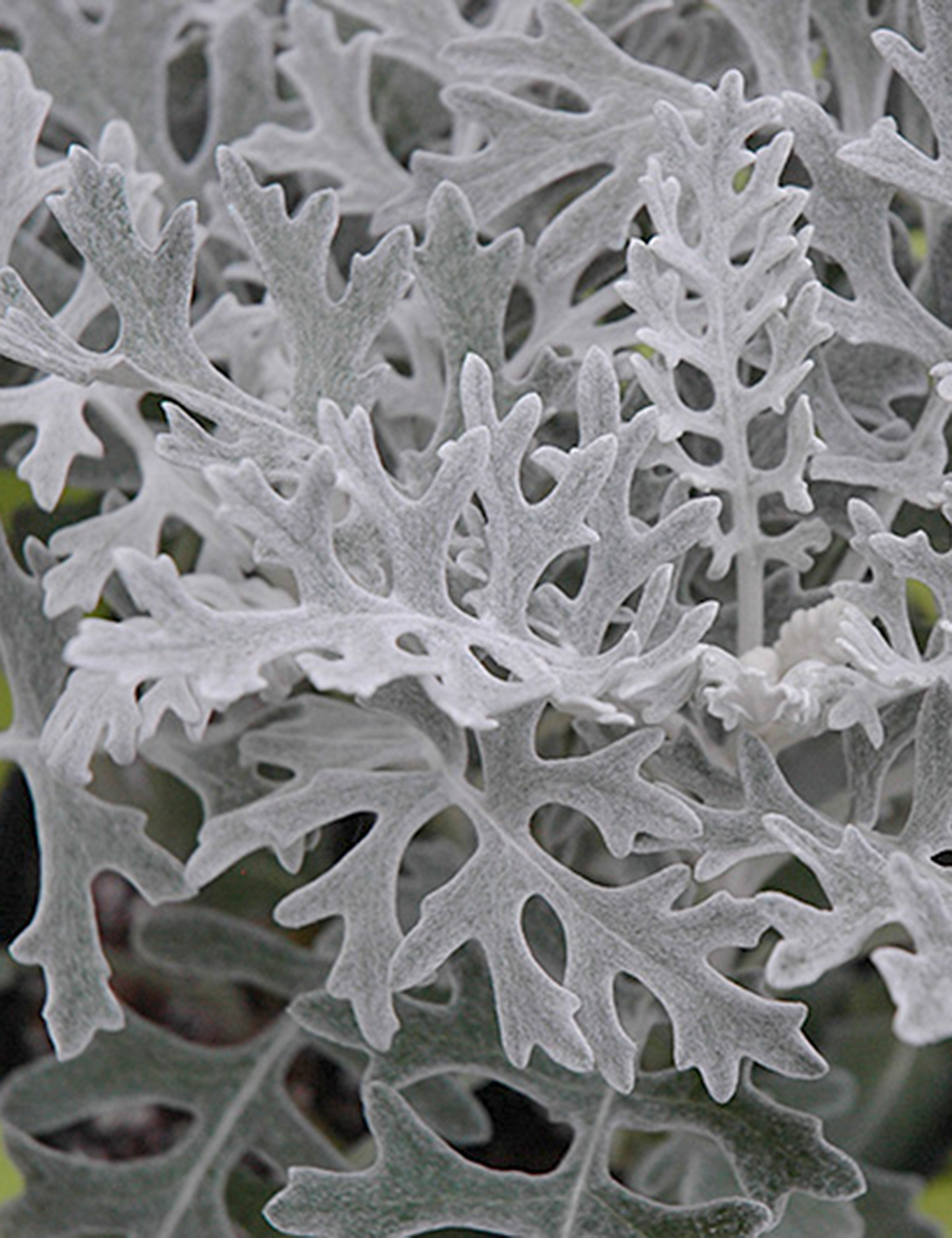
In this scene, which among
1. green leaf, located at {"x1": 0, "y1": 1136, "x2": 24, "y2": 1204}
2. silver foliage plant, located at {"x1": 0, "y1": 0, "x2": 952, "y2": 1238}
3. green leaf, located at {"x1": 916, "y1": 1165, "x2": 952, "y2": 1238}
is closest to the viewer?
silver foliage plant, located at {"x1": 0, "y1": 0, "x2": 952, "y2": 1238}

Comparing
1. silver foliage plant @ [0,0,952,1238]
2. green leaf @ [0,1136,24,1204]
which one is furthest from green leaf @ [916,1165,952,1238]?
green leaf @ [0,1136,24,1204]

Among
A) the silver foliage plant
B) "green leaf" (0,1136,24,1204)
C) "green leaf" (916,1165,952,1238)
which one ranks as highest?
the silver foliage plant

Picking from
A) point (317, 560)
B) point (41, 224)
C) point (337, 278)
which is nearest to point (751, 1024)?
point (317, 560)

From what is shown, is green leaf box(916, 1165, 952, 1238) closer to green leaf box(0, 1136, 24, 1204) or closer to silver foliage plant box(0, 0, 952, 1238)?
silver foliage plant box(0, 0, 952, 1238)

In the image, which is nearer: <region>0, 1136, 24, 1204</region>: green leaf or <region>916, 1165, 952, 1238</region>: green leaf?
<region>0, 1136, 24, 1204</region>: green leaf

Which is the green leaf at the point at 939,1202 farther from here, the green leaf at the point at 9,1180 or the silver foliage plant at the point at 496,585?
the green leaf at the point at 9,1180

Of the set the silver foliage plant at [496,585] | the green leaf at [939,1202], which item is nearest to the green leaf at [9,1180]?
the silver foliage plant at [496,585]

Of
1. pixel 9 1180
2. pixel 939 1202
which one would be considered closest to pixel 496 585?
pixel 9 1180

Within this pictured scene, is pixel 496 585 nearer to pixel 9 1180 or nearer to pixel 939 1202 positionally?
pixel 9 1180
